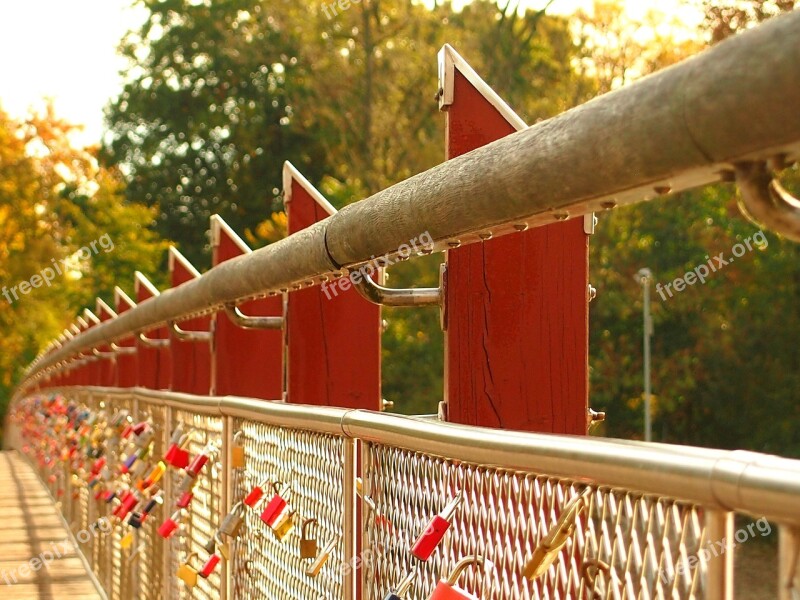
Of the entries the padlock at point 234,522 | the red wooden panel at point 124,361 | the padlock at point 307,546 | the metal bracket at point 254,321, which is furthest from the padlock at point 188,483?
the red wooden panel at point 124,361

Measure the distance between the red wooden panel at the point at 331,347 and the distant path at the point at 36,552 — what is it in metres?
4.89

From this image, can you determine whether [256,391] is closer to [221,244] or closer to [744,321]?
[221,244]

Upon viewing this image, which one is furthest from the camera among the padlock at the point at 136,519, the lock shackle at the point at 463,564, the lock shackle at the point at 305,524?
the padlock at the point at 136,519

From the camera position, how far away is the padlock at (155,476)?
21.7ft

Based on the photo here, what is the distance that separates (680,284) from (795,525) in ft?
122

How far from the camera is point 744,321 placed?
3834 cm

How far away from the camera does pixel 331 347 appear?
5277 mm

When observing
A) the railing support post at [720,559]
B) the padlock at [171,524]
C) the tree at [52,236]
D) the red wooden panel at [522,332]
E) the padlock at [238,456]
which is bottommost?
the padlock at [171,524]

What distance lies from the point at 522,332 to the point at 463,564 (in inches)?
55.9

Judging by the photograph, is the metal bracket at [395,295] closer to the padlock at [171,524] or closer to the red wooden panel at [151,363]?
the padlock at [171,524]

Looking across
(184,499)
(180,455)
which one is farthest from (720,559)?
(180,455)

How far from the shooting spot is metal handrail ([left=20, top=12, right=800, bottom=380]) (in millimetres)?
1603

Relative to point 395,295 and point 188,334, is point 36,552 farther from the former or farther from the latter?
point 395,295

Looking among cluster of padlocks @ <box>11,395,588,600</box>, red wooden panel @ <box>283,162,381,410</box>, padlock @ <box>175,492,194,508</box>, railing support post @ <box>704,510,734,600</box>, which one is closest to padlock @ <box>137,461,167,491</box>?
cluster of padlocks @ <box>11,395,588,600</box>
